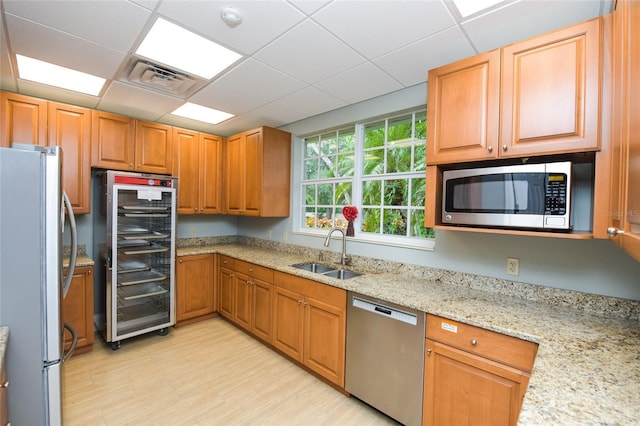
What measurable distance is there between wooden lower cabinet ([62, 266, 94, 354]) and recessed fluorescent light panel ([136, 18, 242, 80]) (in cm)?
205

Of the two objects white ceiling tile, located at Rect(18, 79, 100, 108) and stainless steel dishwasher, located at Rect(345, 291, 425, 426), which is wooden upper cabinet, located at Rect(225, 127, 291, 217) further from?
stainless steel dishwasher, located at Rect(345, 291, 425, 426)

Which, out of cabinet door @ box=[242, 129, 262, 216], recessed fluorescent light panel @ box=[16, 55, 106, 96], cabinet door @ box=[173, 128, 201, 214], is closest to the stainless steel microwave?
cabinet door @ box=[242, 129, 262, 216]

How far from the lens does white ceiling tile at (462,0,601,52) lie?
1447 mm

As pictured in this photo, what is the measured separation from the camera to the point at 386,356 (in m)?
1.88

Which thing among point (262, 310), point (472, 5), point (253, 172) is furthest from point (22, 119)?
point (472, 5)

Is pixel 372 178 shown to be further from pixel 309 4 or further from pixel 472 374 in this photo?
pixel 472 374

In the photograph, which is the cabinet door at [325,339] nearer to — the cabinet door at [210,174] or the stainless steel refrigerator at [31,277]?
the stainless steel refrigerator at [31,277]

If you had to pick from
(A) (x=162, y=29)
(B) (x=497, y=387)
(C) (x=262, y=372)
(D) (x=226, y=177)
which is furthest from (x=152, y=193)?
(B) (x=497, y=387)

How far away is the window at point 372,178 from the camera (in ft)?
8.33

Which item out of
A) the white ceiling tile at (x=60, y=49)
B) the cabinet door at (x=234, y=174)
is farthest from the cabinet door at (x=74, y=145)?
the cabinet door at (x=234, y=174)

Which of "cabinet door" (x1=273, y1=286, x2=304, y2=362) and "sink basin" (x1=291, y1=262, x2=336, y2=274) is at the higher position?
"sink basin" (x1=291, y1=262, x2=336, y2=274)

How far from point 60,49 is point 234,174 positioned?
6.79 feet

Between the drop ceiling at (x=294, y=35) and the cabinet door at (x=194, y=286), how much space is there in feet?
6.37

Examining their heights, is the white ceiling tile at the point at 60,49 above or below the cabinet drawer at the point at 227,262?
above
